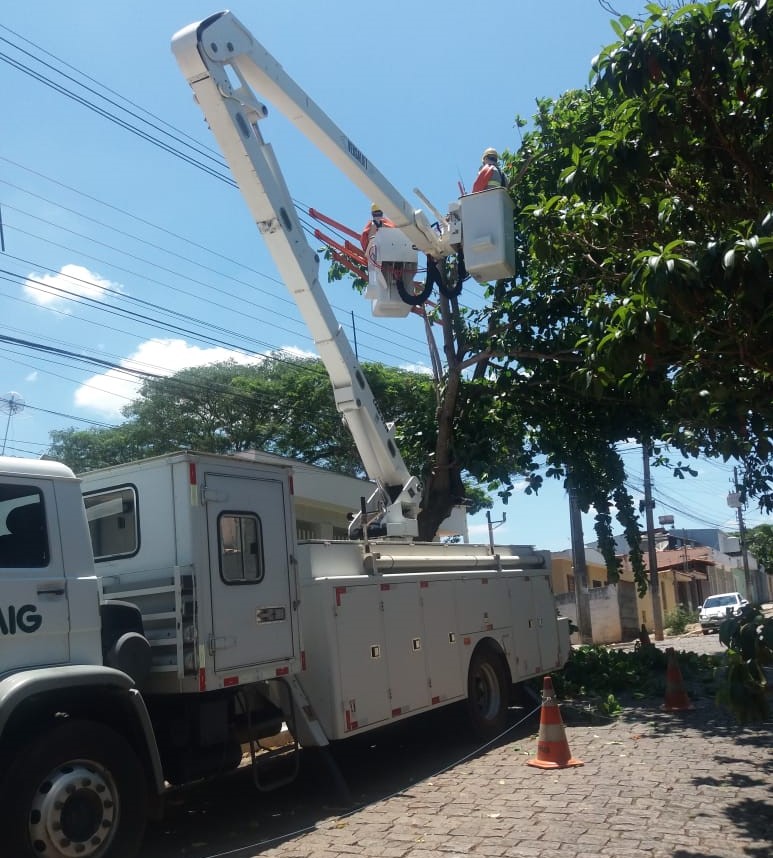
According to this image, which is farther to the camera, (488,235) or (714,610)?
(714,610)

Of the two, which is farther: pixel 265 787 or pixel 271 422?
pixel 271 422

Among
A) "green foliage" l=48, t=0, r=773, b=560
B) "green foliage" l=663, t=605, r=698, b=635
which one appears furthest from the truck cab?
"green foliage" l=663, t=605, r=698, b=635

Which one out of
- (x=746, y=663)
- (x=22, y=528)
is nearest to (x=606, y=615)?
(x=746, y=663)

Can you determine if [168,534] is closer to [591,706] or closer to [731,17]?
[731,17]

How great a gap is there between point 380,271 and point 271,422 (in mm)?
20680

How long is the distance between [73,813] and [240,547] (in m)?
2.50

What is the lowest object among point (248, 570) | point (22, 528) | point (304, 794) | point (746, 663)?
point (304, 794)

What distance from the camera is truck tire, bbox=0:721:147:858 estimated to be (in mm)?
5363

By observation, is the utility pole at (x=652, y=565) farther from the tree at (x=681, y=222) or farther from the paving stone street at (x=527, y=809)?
the paving stone street at (x=527, y=809)

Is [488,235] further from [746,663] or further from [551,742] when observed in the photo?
[746,663]

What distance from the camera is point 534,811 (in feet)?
23.7

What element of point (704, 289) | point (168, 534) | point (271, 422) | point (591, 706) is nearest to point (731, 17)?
point (704, 289)

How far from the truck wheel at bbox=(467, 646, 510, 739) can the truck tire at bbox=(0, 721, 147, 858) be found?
204 inches

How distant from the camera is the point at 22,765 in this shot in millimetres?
5426
